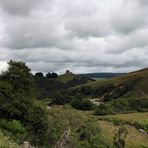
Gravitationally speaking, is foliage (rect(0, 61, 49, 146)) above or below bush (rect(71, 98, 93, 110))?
above

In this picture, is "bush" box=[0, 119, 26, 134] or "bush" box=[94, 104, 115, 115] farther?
"bush" box=[94, 104, 115, 115]

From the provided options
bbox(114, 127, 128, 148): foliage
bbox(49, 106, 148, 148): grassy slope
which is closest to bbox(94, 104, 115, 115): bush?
bbox(49, 106, 148, 148): grassy slope

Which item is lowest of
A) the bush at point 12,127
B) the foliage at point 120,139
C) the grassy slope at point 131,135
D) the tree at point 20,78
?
the grassy slope at point 131,135

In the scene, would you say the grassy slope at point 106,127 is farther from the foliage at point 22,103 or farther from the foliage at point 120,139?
the foliage at point 22,103

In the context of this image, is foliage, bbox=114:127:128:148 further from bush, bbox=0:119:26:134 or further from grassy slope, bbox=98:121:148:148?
bush, bbox=0:119:26:134

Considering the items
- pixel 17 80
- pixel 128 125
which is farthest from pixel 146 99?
pixel 17 80

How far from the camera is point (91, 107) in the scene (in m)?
158

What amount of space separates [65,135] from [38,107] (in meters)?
45.8

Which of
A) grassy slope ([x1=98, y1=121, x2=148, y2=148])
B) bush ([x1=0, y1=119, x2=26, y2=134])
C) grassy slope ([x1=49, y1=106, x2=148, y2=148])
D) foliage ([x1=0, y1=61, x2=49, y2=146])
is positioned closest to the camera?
bush ([x1=0, y1=119, x2=26, y2=134])

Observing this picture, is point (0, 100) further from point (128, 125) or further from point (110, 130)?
point (128, 125)

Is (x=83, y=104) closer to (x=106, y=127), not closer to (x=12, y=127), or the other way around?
(x=106, y=127)

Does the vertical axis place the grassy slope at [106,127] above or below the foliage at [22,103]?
below

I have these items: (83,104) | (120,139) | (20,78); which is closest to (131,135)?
(120,139)

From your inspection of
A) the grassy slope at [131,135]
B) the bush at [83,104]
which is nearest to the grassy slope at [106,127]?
the grassy slope at [131,135]
